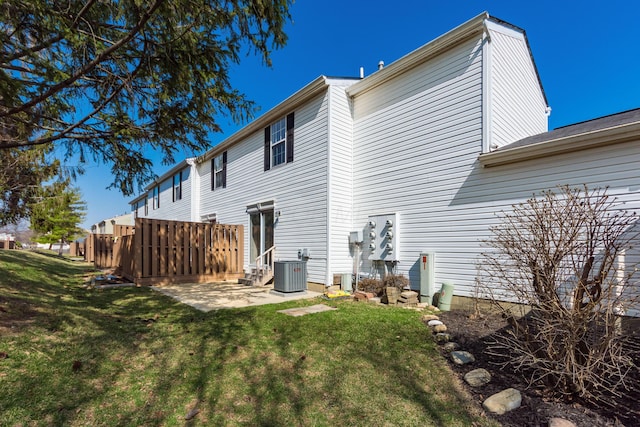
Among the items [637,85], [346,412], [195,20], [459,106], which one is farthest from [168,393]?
[637,85]

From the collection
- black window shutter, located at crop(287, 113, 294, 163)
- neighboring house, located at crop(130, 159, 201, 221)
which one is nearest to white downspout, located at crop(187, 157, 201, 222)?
A: neighboring house, located at crop(130, 159, 201, 221)

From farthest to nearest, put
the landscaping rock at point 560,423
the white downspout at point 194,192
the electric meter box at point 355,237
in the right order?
the white downspout at point 194,192, the electric meter box at point 355,237, the landscaping rock at point 560,423

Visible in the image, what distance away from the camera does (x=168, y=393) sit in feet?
10.1

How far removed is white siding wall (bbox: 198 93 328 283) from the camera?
930cm

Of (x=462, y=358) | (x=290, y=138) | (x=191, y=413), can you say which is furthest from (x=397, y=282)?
(x=290, y=138)

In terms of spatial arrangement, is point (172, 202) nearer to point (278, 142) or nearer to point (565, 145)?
point (278, 142)

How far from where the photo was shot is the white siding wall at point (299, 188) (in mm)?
9305

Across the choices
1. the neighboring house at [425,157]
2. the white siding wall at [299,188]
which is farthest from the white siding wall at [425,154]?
the white siding wall at [299,188]

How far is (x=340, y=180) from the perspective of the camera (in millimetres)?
9359

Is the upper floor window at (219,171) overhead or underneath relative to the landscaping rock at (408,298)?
overhead

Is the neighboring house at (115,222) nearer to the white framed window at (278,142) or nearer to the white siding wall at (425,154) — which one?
the white framed window at (278,142)

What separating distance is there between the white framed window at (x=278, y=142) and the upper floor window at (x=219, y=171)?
13.7 ft

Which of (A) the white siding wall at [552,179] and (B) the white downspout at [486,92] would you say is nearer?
(A) the white siding wall at [552,179]

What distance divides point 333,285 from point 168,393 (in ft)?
19.9
